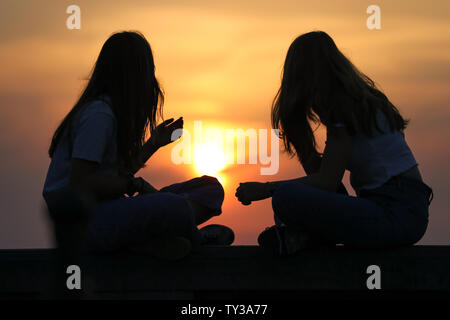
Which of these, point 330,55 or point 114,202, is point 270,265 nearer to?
point 114,202

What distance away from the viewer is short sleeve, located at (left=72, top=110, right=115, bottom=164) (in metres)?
4.72

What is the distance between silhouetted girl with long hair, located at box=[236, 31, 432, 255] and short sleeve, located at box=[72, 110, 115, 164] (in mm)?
997

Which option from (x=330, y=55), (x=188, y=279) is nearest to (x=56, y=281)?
(x=188, y=279)

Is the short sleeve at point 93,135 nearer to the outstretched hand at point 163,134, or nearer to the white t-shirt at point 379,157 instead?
the outstretched hand at point 163,134

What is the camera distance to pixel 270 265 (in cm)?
496

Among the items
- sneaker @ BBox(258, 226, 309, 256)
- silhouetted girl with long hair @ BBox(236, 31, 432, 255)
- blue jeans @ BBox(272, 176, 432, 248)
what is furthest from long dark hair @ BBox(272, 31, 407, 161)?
sneaker @ BBox(258, 226, 309, 256)

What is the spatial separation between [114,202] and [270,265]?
1.11 metres

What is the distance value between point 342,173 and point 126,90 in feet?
5.14

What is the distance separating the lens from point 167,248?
16.2ft

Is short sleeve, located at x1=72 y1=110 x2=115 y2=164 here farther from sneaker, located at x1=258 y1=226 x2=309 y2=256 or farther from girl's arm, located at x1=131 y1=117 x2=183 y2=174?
sneaker, located at x1=258 y1=226 x2=309 y2=256

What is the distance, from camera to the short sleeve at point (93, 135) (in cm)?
472

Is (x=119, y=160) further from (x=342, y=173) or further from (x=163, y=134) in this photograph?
(x=342, y=173)

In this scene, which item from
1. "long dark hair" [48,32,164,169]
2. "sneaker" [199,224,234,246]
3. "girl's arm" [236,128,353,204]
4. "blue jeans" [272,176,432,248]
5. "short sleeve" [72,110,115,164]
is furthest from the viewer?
"sneaker" [199,224,234,246]

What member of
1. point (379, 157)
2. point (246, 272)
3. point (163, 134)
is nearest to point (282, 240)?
point (246, 272)
